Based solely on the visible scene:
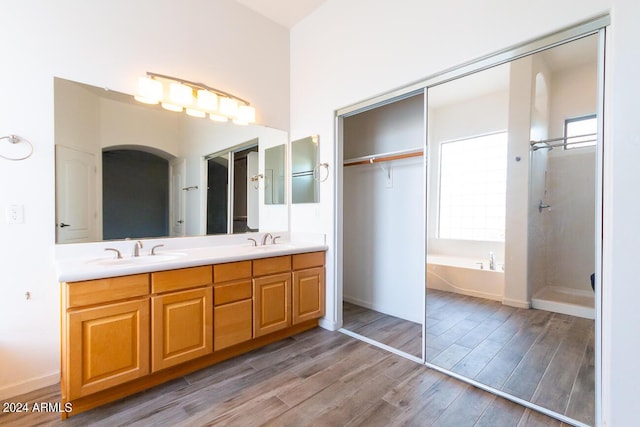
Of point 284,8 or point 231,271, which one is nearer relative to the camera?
point 231,271

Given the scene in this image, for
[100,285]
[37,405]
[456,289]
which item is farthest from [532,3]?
[37,405]

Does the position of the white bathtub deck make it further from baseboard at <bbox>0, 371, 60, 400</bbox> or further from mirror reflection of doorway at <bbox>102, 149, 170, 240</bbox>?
baseboard at <bbox>0, 371, 60, 400</bbox>

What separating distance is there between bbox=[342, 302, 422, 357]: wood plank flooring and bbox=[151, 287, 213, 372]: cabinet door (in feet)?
4.57

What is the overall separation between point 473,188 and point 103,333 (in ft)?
8.93

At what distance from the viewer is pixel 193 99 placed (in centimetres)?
248

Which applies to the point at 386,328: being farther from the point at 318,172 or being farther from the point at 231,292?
the point at 318,172

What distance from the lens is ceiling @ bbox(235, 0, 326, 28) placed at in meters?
2.76

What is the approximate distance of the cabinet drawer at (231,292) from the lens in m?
2.10

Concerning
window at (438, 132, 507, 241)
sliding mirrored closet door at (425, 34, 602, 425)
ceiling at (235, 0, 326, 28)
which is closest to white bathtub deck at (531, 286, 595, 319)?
sliding mirrored closet door at (425, 34, 602, 425)

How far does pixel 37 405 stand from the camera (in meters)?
1.70

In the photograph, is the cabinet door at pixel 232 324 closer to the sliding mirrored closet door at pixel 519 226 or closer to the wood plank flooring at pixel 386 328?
the wood plank flooring at pixel 386 328

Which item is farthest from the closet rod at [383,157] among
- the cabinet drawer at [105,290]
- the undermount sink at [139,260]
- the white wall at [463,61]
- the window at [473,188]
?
the cabinet drawer at [105,290]

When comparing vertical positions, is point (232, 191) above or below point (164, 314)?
above

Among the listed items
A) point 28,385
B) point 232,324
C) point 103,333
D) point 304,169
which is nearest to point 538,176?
point 304,169
